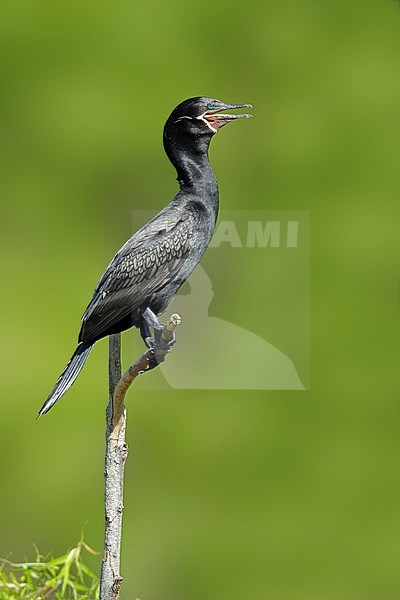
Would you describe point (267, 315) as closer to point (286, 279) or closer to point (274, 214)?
point (286, 279)

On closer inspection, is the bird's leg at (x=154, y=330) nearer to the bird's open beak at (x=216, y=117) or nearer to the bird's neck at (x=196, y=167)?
the bird's neck at (x=196, y=167)

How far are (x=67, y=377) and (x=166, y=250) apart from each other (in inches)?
10.1

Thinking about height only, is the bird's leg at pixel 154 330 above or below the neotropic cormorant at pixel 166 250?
below

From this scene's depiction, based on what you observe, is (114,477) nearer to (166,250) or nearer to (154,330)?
(154,330)

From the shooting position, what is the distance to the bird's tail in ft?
4.91

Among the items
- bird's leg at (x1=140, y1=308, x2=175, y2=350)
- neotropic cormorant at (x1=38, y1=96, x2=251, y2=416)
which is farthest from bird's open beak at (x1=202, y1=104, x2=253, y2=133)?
bird's leg at (x1=140, y1=308, x2=175, y2=350)

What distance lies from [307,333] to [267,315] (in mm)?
120

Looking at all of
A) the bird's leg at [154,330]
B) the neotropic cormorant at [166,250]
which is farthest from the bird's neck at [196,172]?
the bird's leg at [154,330]

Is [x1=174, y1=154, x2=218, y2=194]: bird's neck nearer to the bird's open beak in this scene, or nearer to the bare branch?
the bird's open beak

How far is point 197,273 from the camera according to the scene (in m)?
2.37

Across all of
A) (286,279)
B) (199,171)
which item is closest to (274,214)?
(286,279)

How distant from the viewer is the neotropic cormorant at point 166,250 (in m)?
1.52

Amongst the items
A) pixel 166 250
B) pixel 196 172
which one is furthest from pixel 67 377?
pixel 196 172

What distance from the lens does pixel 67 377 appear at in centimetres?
152
